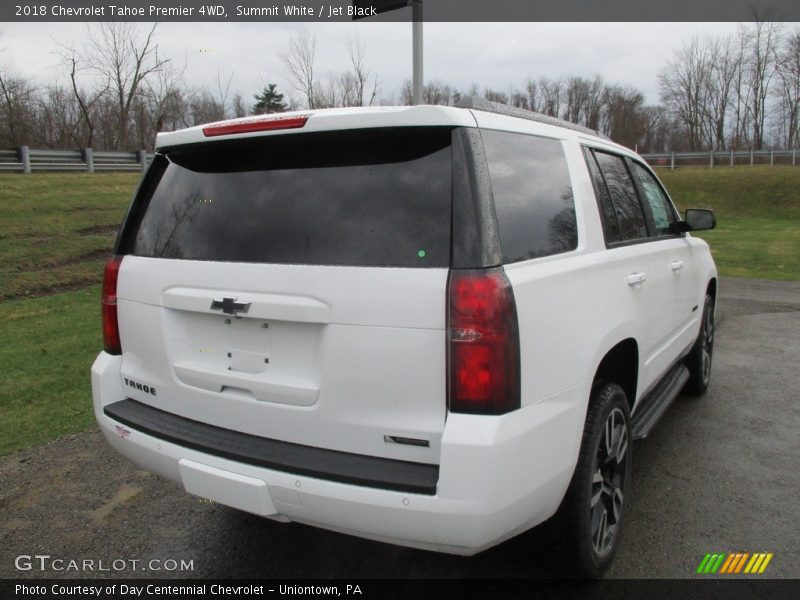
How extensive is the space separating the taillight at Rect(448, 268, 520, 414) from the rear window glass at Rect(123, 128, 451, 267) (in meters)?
0.14

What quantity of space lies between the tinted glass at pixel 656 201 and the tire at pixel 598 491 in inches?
63.1

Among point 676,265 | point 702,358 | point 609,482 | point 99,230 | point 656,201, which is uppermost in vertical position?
point 656,201

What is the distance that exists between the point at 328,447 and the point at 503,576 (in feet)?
3.70

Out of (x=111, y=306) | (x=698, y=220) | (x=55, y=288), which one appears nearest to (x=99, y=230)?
(x=55, y=288)

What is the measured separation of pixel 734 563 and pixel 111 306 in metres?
3.06

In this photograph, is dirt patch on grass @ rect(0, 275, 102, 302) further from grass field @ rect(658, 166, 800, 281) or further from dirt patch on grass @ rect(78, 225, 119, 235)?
grass field @ rect(658, 166, 800, 281)

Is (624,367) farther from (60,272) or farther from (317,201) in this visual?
(60,272)

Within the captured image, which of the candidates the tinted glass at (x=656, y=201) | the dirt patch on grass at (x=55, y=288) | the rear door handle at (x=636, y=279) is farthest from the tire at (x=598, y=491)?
the dirt patch on grass at (x=55, y=288)

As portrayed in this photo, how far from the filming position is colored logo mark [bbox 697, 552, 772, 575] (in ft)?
8.96

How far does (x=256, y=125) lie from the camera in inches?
93.8

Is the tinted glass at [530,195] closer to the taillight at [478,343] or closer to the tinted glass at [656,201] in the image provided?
the taillight at [478,343]

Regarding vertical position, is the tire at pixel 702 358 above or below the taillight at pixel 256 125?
below

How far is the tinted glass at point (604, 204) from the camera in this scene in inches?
117

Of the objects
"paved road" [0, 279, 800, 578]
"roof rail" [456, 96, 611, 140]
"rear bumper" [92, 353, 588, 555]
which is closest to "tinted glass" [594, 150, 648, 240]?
"roof rail" [456, 96, 611, 140]
